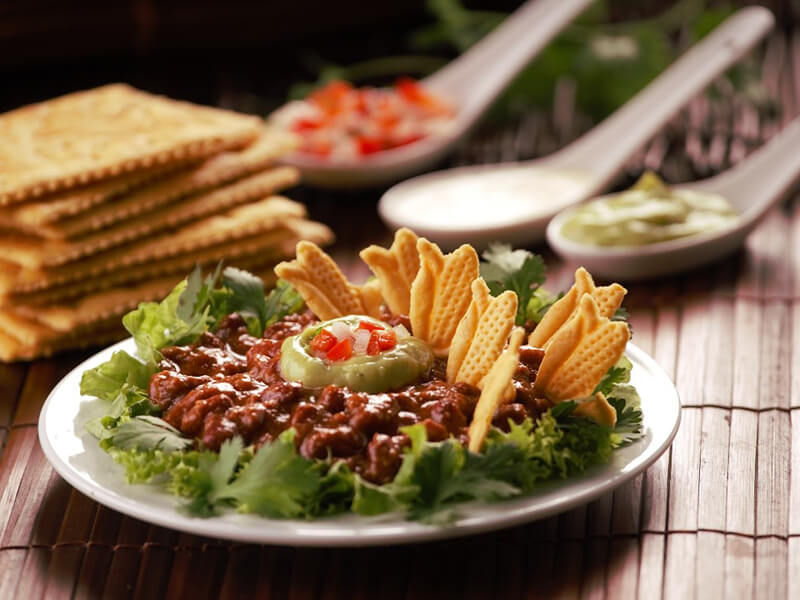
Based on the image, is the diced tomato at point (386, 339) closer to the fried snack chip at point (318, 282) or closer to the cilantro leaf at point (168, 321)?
the fried snack chip at point (318, 282)

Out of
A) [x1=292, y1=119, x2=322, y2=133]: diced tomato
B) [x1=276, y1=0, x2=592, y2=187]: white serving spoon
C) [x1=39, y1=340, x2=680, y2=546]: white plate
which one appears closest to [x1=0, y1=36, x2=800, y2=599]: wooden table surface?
[x1=39, y1=340, x2=680, y2=546]: white plate

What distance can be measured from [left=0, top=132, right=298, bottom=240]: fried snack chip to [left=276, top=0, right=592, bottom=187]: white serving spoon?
0.42m

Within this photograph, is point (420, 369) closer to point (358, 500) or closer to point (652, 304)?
point (358, 500)

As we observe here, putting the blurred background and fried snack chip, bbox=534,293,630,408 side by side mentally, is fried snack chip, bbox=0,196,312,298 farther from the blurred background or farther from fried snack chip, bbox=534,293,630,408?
fried snack chip, bbox=534,293,630,408

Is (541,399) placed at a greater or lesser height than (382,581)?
greater

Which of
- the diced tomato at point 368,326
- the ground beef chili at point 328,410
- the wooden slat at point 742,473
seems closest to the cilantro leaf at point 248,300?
the ground beef chili at point 328,410

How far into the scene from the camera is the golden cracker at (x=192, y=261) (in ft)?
13.2

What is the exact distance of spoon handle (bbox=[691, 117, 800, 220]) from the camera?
4.66m

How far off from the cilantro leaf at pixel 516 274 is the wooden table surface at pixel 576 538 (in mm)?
550

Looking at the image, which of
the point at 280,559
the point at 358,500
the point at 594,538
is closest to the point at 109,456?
the point at 280,559

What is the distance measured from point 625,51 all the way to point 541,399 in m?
3.45

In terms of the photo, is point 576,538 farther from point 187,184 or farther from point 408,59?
point 408,59

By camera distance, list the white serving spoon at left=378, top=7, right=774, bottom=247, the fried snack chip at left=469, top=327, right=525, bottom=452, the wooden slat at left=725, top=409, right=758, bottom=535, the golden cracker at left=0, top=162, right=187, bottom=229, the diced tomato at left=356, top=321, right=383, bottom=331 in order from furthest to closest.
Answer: the white serving spoon at left=378, top=7, right=774, bottom=247 < the golden cracker at left=0, top=162, right=187, bottom=229 < the diced tomato at left=356, top=321, right=383, bottom=331 < the wooden slat at left=725, top=409, right=758, bottom=535 < the fried snack chip at left=469, top=327, right=525, bottom=452

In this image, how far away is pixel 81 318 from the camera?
13.0 ft
